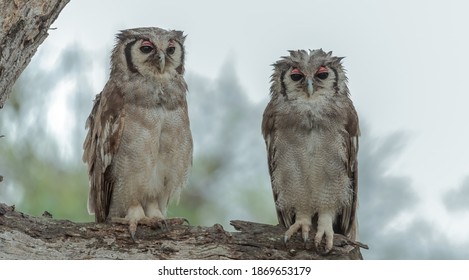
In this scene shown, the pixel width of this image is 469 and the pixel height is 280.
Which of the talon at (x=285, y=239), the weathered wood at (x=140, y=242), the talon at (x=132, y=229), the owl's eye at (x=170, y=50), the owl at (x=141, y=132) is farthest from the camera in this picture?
the owl's eye at (x=170, y=50)

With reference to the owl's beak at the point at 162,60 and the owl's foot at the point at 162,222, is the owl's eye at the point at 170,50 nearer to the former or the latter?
the owl's beak at the point at 162,60

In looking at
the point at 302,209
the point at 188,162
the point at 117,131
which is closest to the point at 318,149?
the point at 302,209

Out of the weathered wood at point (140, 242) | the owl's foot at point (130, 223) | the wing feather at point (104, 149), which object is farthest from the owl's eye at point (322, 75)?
the owl's foot at point (130, 223)

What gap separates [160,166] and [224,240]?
2.67 feet

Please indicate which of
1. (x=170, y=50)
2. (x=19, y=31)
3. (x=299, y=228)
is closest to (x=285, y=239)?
(x=299, y=228)

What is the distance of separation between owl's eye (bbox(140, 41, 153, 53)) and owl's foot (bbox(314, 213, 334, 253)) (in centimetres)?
134

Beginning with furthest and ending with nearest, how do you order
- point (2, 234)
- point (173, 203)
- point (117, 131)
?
point (173, 203)
point (117, 131)
point (2, 234)

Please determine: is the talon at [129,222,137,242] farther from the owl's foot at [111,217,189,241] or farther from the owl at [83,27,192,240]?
the owl at [83,27,192,240]

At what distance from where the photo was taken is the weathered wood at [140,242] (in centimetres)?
384

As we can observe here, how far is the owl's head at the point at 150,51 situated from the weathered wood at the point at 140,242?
1018 millimetres

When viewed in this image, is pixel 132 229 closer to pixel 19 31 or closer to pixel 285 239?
pixel 285 239
